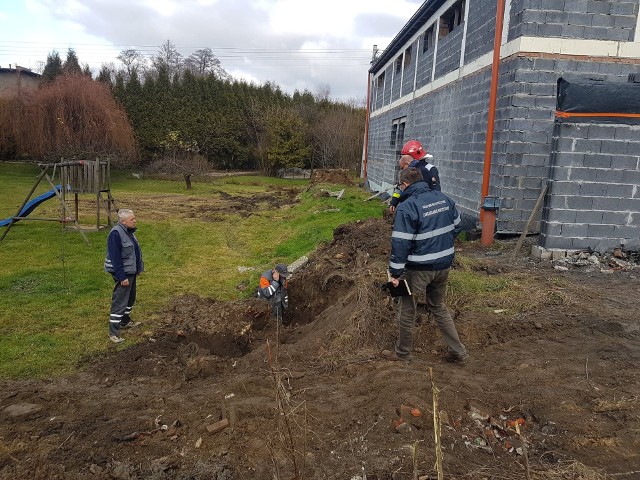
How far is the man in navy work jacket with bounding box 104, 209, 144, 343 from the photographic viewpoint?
21.0ft

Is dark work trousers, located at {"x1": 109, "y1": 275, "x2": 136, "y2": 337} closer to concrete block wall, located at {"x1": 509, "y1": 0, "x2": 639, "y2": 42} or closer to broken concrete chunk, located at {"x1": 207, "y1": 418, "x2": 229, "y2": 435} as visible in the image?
broken concrete chunk, located at {"x1": 207, "y1": 418, "x2": 229, "y2": 435}

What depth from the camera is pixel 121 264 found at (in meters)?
6.44

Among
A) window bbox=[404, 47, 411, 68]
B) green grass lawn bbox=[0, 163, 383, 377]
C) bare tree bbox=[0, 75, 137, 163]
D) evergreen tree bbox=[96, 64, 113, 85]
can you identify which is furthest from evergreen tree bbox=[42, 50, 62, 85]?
window bbox=[404, 47, 411, 68]

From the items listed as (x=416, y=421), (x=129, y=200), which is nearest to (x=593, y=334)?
(x=416, y=421)

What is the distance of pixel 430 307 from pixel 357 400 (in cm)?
130

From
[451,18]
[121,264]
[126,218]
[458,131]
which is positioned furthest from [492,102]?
[121,264]

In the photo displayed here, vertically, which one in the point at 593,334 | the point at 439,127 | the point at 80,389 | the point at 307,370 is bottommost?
the point at 80,389

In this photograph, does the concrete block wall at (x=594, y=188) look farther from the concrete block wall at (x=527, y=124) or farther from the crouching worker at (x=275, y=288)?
the crouching worker at (x=275, y=288)

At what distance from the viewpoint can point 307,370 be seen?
4.93m

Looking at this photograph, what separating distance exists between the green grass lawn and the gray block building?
14.4 ft

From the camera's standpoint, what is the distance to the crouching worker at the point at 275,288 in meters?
7.33

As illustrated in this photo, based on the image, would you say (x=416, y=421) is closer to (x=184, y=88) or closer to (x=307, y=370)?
(x=307, y=370)

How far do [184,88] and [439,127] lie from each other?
2830cm

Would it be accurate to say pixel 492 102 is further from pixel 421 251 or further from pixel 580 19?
pixel 421 251
